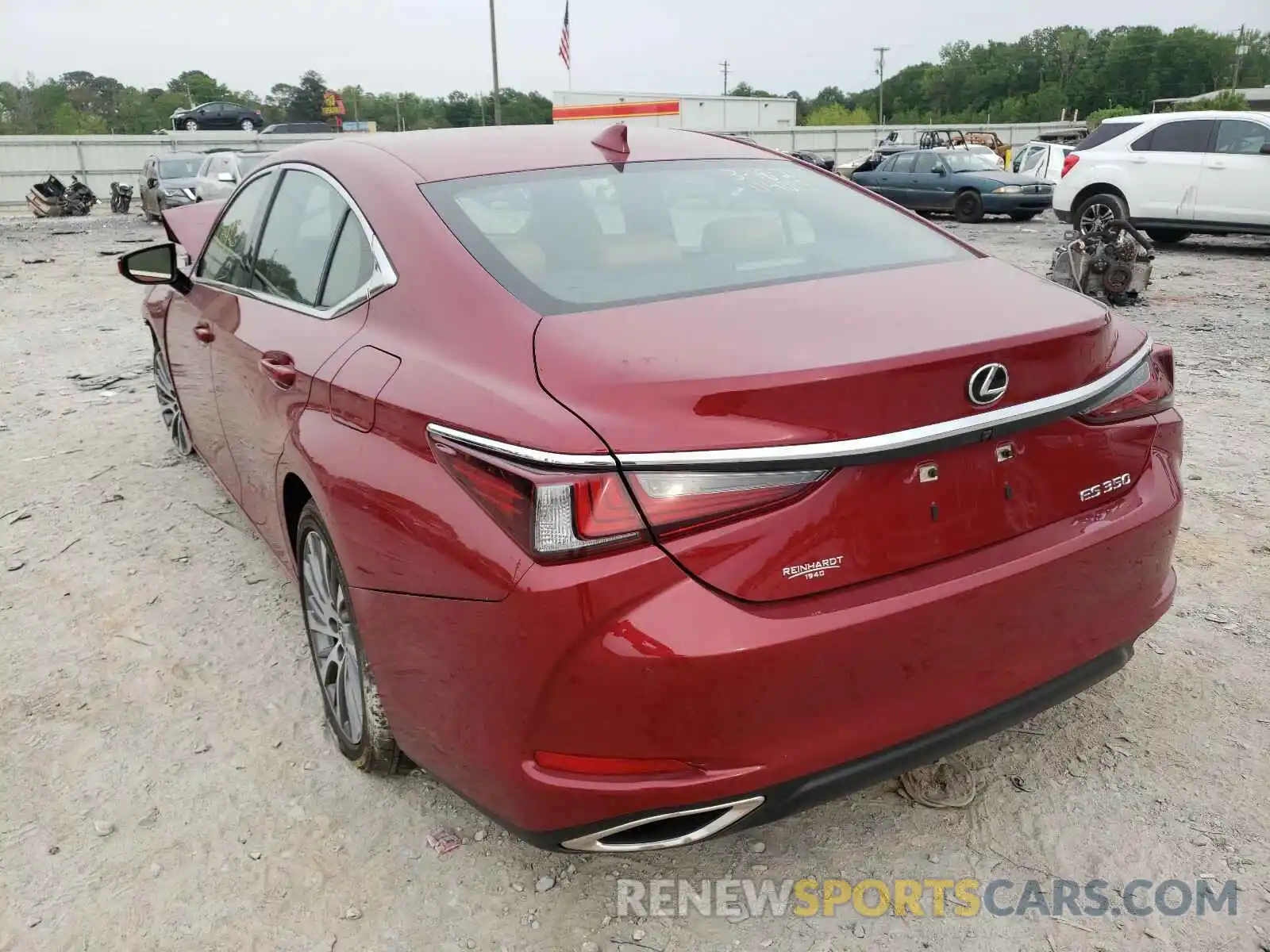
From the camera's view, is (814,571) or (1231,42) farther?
(1231,42)

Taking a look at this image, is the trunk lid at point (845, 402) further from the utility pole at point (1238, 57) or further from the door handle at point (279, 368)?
the utility pole at point (1238, 57)

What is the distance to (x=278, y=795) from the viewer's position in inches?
103

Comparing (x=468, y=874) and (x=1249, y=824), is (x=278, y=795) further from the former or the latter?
(x=1249, y=824)

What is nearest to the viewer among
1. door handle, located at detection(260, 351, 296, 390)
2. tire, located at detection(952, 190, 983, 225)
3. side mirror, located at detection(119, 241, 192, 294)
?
door handle, located at detection(260, 351, 296, 390)

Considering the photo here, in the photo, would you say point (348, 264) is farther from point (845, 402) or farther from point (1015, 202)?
point (1015, 202)

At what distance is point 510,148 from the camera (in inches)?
111

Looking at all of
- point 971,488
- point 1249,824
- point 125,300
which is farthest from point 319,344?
point 125,300

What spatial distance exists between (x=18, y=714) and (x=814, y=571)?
8.61 feet

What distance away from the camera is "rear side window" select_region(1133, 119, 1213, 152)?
1258 centimetres

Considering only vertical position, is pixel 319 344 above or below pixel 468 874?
above

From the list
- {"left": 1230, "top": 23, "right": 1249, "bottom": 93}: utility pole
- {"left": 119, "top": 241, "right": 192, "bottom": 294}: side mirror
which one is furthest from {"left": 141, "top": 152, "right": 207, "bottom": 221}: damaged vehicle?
{"left": 1230, "top": 23, "right": 1249, "bottom": 93}: utility pole

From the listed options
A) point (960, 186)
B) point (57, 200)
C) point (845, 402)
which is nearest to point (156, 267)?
point (845, 402)

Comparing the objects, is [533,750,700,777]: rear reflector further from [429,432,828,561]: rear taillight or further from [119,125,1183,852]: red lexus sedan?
[429,432,828,561]: rear taillight

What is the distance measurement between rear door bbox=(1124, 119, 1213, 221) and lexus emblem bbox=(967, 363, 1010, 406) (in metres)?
12.9
